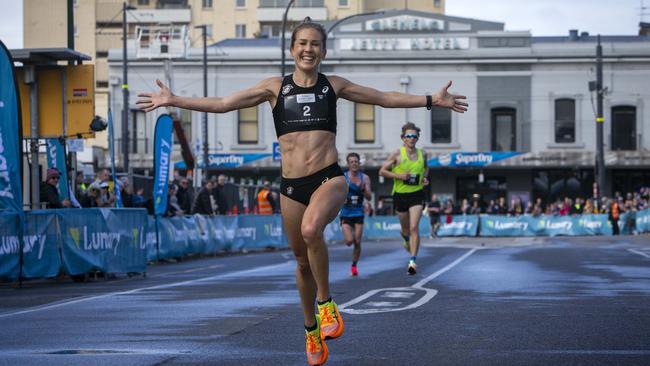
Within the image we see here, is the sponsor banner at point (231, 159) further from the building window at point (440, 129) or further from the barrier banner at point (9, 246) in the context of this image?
the barrier banner at point (9, 246)

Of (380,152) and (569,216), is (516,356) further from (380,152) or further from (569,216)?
(380,152)

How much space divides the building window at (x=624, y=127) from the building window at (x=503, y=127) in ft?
15.3

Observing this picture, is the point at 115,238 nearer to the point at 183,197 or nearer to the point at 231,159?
the point at 183,197

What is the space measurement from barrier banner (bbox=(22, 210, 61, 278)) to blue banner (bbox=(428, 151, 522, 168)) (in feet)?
129

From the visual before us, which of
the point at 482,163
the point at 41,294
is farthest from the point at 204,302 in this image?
the point at 482,163

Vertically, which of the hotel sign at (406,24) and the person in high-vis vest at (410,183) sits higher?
the hotel sign at (406,24)

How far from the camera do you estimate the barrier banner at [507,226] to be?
50594 mm

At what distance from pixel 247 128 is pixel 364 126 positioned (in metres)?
5.70

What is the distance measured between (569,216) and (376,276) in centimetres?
3434

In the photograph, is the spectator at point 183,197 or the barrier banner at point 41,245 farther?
the spectator at point 183,197

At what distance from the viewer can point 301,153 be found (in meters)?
8.16

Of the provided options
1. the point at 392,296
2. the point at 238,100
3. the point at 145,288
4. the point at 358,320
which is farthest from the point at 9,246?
the point at 238,100

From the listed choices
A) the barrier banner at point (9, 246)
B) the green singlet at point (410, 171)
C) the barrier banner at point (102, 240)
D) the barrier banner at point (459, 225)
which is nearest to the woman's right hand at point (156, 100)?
the green singlet at point (410, 171)

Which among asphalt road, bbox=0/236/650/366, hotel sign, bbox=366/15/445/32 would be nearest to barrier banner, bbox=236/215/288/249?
asphalt road, bbox=0/236/650/366
